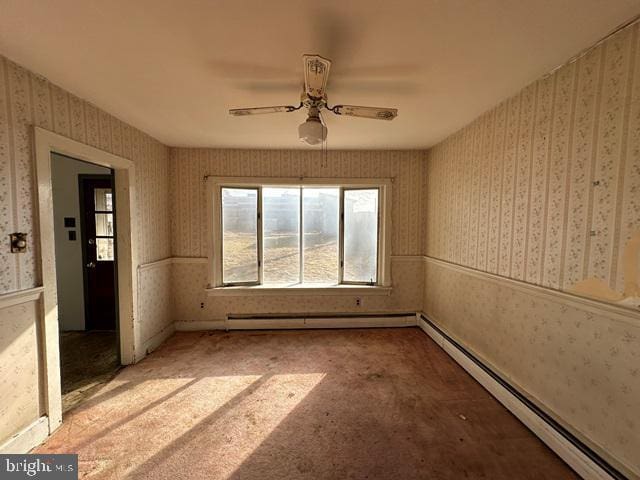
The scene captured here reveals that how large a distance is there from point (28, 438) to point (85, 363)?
115cm

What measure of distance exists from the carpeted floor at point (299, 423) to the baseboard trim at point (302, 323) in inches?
24.0

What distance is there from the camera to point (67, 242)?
3.21 meters

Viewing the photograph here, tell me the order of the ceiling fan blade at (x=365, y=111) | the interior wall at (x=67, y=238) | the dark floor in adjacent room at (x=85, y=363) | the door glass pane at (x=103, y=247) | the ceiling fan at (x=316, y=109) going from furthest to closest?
the door glass pane at (x=103, y=247) → the interior wall at (x=67, y=238) → the dark floor in adjacent room at (x=85, y=363) → the ceiling fan blade at (x=365, y=111) → the ceiling fan at (x=316, y=109)

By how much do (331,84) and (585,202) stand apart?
172 cm

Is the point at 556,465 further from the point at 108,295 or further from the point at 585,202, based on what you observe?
the point at 108,295

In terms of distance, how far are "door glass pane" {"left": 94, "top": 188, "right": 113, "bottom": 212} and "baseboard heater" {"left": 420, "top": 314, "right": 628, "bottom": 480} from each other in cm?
436

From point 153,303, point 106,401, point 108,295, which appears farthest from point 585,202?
point 108,295

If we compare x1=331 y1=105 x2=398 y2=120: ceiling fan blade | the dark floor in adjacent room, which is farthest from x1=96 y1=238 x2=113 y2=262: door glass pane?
x1=331 y1=105 x2=398 y2=120: ceiling fan blade

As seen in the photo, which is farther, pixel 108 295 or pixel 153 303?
pixel 108 295

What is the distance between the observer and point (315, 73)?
1.40m

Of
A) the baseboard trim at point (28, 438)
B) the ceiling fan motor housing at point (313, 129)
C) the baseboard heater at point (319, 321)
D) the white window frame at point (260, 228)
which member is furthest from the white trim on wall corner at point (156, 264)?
the ceiling fan motor housing at point (313, 129)

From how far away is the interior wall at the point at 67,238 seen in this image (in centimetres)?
315

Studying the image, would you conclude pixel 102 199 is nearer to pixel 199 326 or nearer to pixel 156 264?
pixel 156 264

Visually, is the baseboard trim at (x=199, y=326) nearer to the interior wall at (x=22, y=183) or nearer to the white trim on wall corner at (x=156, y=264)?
the white trim on wall corner at (x=156, y=264)
